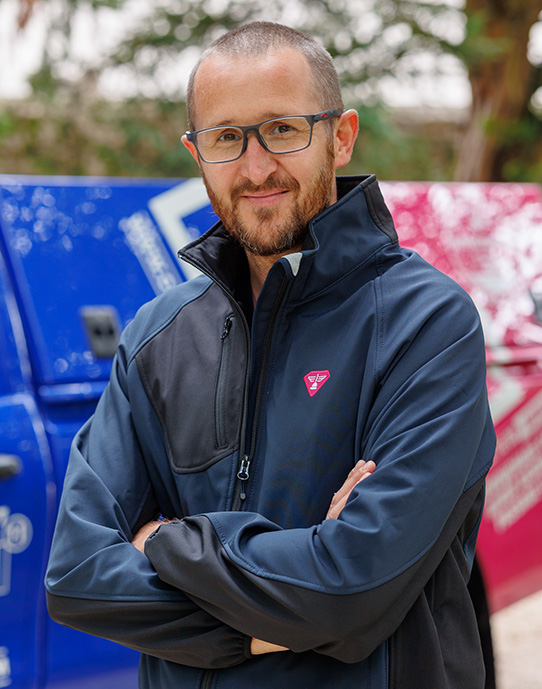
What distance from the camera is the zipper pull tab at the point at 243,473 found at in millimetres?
1670

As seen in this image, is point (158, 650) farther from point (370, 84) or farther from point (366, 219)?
point (370, 84)

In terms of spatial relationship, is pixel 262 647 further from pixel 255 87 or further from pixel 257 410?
pixel 255 87

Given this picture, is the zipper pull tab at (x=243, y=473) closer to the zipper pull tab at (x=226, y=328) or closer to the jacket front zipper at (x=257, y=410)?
the jacket front zipper at (x=257, y=410)

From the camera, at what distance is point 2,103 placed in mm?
8609

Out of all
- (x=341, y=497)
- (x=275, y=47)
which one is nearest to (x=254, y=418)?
(x=341, y=497)

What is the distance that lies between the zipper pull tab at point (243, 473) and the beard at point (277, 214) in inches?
16.8

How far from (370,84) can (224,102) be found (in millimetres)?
6031

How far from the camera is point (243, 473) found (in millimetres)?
1671

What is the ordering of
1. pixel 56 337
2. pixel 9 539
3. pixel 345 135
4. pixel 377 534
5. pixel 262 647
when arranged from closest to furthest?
pixel 377 534, pixel 262 647, pixel 345 135, pixel 9 539, pixel 56 337

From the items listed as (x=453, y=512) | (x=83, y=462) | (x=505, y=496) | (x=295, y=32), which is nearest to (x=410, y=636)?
(x=453, y=512)

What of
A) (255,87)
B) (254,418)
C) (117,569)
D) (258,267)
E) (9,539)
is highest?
(255,87)

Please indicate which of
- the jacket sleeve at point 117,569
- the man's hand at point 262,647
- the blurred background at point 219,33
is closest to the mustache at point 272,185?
the jacket sleeve at point 117,569

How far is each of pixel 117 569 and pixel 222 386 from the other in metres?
0.41

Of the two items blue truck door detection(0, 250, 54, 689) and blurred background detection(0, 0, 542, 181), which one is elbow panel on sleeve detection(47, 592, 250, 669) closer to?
blue truck door detection(0, 250, 54, 689)
